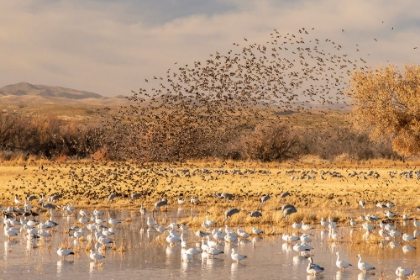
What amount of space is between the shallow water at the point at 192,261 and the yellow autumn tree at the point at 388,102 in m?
20.0

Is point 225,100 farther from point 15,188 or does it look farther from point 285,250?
point 285,250

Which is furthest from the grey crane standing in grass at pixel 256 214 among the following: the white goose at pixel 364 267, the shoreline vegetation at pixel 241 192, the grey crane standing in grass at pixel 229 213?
the white goose at pixel 364 267

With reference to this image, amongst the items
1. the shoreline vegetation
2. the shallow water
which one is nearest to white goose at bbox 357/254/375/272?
the shallow water

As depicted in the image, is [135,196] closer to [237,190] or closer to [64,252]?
[237,190]

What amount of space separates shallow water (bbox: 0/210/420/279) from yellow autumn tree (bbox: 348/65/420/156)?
20.0m

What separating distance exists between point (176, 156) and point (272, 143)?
37.6 feet

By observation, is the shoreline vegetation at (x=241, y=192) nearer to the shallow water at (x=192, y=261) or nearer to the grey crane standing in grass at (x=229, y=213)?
the grey crane standing in grass at (x=229, y=213)

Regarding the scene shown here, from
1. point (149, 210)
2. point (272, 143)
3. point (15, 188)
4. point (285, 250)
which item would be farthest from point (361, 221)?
point (272, 143)

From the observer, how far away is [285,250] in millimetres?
17922

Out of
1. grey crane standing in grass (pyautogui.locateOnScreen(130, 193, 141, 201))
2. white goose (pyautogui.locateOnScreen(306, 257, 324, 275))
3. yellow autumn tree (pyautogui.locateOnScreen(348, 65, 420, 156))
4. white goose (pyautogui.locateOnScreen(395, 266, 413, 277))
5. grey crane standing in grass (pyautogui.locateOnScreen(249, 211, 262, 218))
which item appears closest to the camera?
white goose (pyautogui.locateOnScreen(395, 266, 413, 277))

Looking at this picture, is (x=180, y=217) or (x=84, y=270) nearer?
(x=84, y=270)

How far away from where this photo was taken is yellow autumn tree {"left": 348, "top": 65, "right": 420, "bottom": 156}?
131 feet

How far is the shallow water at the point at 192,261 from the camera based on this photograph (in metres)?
14.8

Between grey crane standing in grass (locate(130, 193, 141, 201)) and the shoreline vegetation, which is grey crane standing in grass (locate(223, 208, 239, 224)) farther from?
grey crane standing in grass (locate(130, 193, 141, 201))
